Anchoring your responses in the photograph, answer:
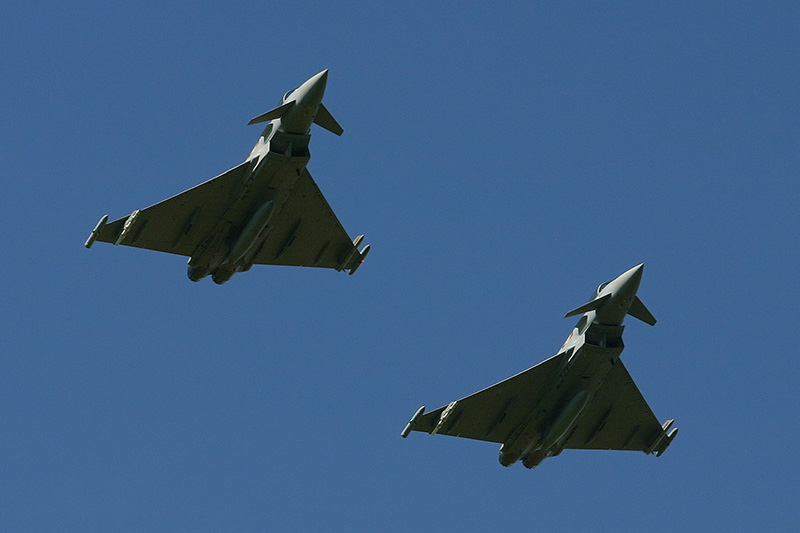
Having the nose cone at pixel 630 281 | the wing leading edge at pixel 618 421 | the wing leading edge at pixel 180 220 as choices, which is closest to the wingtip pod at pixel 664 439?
the wing leading edge at pixel 618 421

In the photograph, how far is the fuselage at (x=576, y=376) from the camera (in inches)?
2247

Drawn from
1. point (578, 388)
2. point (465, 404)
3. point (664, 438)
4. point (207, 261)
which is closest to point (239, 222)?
point (207, 261)

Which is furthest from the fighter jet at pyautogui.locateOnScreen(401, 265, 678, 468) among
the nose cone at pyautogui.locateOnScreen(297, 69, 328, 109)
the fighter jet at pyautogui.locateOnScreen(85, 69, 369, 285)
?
the nose cone at pyautogui.locateOnScreen(297, 69, 328, 109)

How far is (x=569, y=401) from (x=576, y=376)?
1.24 meters

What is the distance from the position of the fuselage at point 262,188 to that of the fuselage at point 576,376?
46.4 ft

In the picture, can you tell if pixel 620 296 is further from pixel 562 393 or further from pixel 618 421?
pixel 618 421

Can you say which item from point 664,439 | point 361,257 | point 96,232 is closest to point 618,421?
point 664,439

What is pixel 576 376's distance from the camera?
59125 mm

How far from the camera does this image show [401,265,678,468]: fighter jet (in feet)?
189

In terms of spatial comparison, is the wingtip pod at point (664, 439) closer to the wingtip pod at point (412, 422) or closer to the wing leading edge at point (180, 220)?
the wingtip pod at point (412, 422)

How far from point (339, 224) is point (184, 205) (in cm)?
800

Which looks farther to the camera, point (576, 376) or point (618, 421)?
point (618, 421)

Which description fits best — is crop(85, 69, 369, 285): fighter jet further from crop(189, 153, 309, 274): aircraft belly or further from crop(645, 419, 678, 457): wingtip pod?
crop(645, 419, 678, 457): wingtip pod

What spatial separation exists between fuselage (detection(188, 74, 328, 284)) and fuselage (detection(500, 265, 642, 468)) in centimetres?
1415
